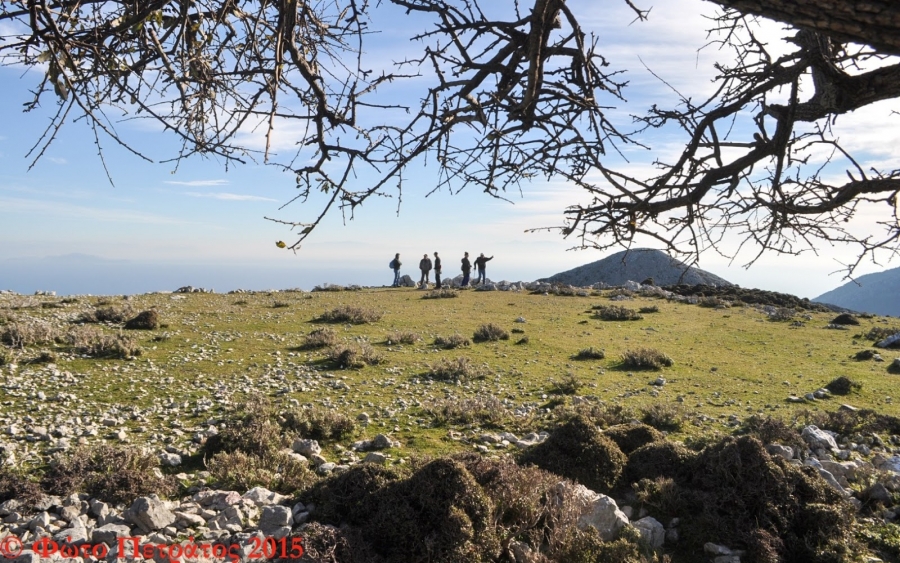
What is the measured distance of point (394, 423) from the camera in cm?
831

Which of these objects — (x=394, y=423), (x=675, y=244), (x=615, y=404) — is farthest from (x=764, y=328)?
(x=675, y=244)

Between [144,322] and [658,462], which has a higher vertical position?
[144,322]

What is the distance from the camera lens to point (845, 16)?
281 centimetres

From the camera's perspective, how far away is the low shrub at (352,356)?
11973 millimetres

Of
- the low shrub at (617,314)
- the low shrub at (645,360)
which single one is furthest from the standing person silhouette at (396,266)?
the low shrub at (645,360)

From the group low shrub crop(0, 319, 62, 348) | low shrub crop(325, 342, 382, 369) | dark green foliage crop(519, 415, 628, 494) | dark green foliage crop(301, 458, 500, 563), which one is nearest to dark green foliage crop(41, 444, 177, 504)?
dark green foliage crop(301, 458, 500, 563)

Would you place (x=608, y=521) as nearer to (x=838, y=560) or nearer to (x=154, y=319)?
(x=838, y=560)

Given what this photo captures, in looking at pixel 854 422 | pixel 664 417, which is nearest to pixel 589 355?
pixel 664 417

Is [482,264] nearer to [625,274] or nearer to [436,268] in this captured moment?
[436,268]

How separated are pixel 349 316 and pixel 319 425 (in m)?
11.1

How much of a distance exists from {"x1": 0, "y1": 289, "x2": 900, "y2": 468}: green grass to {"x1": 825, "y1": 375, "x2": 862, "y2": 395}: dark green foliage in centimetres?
15

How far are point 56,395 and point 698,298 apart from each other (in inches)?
1085

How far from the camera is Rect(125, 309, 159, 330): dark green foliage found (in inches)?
581

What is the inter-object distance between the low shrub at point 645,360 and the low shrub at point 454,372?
390 cm
